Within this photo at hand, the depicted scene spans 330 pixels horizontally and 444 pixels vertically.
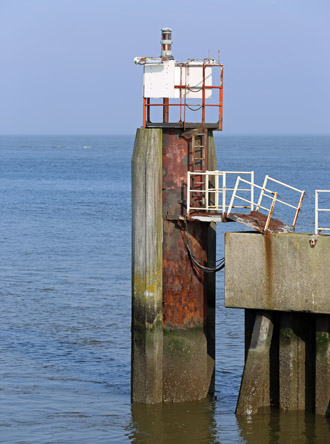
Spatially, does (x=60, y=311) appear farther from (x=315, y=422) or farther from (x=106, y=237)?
(x=106, y=237)

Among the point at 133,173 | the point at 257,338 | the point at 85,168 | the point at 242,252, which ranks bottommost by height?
the point at 257,338

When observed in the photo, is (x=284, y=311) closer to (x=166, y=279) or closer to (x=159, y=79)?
(x=166, y=279)

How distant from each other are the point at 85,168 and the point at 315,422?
94.9 meters

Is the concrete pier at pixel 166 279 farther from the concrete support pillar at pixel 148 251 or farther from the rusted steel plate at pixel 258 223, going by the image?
the rusted steel plate at pixel 258 223

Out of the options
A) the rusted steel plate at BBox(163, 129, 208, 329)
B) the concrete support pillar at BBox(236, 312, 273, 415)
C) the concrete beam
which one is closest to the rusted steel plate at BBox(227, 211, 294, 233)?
the concrete beam

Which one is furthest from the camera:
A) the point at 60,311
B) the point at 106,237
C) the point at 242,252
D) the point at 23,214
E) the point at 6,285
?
the point at 23,214

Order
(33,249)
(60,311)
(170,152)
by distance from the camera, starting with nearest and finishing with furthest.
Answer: (170,152) < (60,311) < (33,249)

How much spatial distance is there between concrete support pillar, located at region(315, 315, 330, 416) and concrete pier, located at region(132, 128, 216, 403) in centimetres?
236

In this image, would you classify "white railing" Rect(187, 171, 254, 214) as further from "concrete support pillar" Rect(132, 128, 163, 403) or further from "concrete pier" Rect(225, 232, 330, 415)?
"concrete pier" Rect(225, 232, 330, 415)

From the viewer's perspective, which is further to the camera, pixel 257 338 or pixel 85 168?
pixel 85 168

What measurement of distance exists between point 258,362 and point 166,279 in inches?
94.5

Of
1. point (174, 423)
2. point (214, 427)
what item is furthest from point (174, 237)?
point (214, 427)

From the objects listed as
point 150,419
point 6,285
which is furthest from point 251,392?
point 6,285

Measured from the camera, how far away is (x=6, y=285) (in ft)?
101
